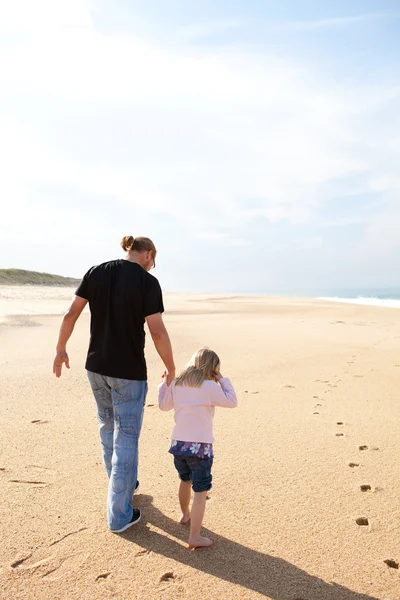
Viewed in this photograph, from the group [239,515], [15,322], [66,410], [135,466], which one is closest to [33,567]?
[135,466]

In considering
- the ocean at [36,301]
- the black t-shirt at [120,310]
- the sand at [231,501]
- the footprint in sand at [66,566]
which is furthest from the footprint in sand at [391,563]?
the ocean at [36,301]

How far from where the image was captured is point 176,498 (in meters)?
4.43

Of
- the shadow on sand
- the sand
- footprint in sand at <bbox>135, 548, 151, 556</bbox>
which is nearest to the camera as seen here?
the shadow on sand

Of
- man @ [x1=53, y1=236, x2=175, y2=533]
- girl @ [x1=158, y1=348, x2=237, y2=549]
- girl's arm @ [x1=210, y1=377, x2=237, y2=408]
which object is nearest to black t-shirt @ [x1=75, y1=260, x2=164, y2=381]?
man @ [x1=53, y1=236, x2=175, y2=533]

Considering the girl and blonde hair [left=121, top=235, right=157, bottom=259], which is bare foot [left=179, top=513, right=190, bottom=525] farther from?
blonde hair [left=121, top=235, right=157, bottom=259]

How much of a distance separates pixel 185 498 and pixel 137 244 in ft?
6.79

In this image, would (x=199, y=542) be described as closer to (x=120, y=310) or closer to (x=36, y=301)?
(x=120, y=310)

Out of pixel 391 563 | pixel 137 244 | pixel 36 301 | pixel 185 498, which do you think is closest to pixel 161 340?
pixel 137 244

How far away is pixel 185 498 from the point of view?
3914mm

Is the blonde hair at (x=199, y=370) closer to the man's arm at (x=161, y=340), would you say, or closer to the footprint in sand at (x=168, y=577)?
the man's arm at (x=161, y=340)

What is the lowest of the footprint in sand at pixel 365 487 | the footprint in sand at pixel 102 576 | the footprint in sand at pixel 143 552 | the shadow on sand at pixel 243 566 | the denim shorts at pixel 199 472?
the footprint in sand at pixel 102 576

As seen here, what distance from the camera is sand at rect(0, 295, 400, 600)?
321cm

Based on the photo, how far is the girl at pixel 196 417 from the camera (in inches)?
146

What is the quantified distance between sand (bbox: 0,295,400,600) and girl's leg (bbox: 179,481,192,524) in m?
0.08
